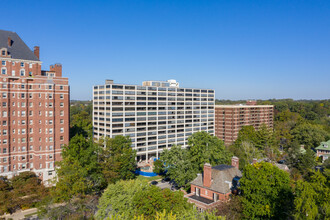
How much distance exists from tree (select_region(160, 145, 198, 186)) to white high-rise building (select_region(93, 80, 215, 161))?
37728 millimetres

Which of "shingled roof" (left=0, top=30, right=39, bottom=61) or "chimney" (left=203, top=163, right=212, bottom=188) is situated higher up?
"shingled roof" (left=0, top=30, right=39, bottom=61)

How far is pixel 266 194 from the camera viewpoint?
3803cm

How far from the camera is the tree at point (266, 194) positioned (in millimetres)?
36719

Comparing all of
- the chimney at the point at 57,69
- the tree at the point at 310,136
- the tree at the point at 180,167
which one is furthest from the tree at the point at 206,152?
the tree at the point at 310,136

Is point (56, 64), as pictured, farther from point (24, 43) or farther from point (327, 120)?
point (327, 120)

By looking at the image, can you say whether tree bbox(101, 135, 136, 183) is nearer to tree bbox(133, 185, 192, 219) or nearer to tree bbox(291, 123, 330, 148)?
tree bbox(133, 185, 192, 219)

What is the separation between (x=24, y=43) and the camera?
243 feet

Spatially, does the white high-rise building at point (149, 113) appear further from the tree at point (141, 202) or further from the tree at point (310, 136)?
the tree at point (141, 202)

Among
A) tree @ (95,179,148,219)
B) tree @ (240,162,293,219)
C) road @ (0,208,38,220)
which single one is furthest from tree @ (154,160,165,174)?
tree @ (240,162,293,219)

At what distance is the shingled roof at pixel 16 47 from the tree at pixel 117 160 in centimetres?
3568

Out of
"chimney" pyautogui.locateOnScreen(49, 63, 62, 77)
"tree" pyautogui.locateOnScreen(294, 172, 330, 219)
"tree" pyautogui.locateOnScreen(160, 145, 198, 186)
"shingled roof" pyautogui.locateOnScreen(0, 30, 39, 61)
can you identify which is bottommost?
"tree" pyautogui.locateOnScreen(160, 145, 198, 186)

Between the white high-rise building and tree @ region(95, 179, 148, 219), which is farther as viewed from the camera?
the white high-rise building

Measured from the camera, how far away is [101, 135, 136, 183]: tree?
6068 centimetres

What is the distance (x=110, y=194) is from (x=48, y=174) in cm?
3927
